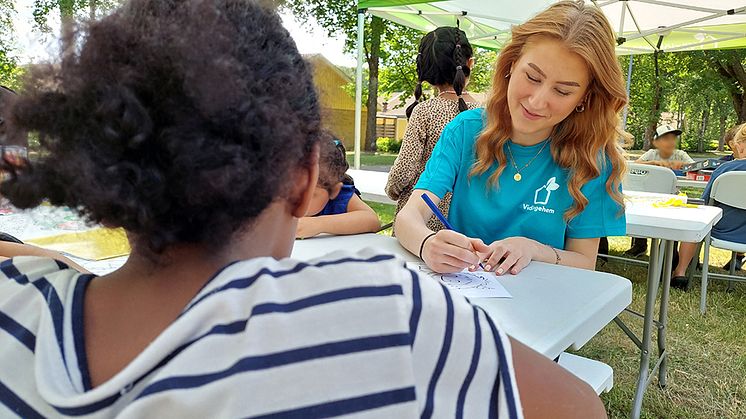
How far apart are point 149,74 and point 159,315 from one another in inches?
8.3

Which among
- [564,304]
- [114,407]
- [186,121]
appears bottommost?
[564,304]

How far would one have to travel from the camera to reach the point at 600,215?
1574 millimetres

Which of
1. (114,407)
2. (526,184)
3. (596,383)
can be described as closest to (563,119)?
(526,184)

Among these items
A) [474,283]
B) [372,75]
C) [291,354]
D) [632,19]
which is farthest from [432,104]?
[372,75]

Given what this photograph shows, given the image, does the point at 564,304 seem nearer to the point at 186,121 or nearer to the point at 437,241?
the point at 437,241

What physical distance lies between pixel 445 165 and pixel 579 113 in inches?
16.6

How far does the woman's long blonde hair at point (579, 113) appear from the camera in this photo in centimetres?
148

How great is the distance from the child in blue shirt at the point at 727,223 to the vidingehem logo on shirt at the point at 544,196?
3.17 meters

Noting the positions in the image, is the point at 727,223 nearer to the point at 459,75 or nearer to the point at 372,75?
the point at 459,75

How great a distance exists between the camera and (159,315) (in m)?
0.49

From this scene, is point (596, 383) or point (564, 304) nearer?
point (564, 304)

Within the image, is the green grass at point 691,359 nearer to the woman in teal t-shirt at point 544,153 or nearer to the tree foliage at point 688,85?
the woman in teal t-shirt at point 544,153

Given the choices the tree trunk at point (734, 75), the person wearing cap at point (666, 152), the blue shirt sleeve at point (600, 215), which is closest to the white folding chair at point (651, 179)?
the person wearing cap at point (666, 152)

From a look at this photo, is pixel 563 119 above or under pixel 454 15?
under
